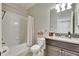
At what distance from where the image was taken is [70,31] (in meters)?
1.85

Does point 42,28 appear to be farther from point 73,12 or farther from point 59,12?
point 73,12

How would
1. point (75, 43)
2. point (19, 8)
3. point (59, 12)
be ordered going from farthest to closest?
point (59, 12), point (19, 8), point (75, 43)


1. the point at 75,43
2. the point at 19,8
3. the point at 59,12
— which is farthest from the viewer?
the point at 59,12

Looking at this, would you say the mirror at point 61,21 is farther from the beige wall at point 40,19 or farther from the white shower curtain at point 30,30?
the white shower curtain at point 30,30

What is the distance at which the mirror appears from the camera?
1872mm

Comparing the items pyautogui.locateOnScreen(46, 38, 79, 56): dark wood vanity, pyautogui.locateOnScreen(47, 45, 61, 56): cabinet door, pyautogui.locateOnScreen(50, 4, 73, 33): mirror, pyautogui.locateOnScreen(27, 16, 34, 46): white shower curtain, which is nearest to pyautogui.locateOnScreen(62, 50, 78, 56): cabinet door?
pyautogui.locateOnScreen(46, 38, 79, 56): dark wood vanity

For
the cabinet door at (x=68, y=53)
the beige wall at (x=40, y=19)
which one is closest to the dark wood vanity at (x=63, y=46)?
the cabinet door at (x=68, y=53)

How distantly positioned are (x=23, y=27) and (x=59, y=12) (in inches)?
31.0

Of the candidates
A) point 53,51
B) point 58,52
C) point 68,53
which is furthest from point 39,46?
point 68,53

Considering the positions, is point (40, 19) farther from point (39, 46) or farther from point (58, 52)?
point (58, 52)

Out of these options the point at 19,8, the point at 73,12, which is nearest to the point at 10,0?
the point at 19,8

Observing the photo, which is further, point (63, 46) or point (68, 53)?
point (63, 46)

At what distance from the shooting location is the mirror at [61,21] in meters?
1.87

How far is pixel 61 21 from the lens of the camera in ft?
6.45
